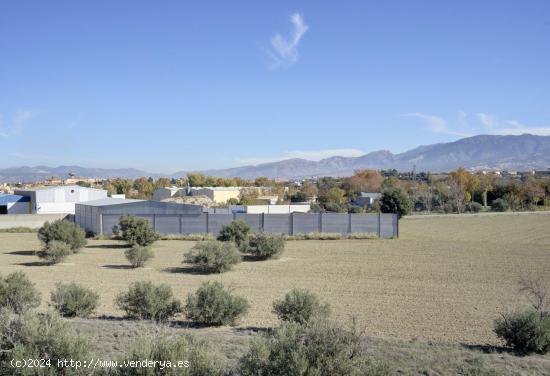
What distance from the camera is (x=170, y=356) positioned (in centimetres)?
687

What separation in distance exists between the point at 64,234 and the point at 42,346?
25.3 metres

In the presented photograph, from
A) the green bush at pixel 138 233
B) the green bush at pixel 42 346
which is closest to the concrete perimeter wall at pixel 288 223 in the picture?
the green bush at pixel 138 233

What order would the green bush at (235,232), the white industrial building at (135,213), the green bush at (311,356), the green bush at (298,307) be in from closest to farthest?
the green bush at (311,356)
the green bush at (298,307)
the green bush at (235,232)
the white industrial building at (135,213)

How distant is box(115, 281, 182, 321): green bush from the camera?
14.1m

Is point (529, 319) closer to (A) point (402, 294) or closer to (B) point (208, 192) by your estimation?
(A) point (402, 294)

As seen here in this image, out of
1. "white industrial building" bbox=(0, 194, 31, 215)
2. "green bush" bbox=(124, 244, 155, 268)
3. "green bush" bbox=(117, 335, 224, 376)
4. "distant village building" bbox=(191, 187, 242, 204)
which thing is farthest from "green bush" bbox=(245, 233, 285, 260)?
"distant village building" bbox=(191, 187, 242, 204)

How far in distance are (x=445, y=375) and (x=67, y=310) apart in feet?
31.3

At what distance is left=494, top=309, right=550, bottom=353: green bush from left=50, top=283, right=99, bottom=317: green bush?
9637mm

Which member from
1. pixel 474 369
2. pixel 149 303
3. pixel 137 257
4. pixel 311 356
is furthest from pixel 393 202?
pixel 311 356

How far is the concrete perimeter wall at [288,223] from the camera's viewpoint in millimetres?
40250

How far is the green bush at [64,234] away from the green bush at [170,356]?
2593cm

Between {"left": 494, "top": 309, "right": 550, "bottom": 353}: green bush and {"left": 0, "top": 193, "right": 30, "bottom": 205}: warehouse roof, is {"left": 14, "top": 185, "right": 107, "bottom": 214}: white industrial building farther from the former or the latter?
{"left": 494, "top": 309, "right": 550, "bottom": 353}: green bush

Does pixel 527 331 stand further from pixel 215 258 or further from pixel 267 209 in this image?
pixel 267 209

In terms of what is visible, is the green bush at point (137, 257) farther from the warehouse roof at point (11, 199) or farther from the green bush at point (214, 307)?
the warehouse roof at point (11, 199)
